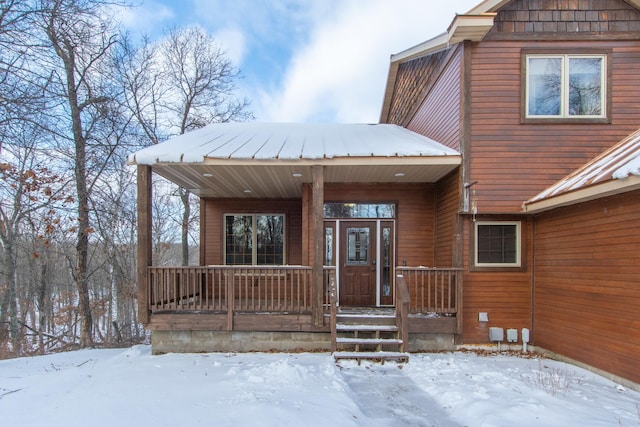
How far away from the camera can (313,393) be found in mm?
4031

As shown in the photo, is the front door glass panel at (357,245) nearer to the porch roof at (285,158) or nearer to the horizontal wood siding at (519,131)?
the porch roof at (285,158)

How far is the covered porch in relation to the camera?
5797mm

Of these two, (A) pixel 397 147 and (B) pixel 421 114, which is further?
(B) pixel 421 114

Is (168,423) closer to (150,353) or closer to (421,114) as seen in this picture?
(150,353)

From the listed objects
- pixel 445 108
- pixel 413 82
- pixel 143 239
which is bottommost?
pixel 143 239

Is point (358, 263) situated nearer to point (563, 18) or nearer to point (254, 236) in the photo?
point (254, 236)

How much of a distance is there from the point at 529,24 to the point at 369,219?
4.64m

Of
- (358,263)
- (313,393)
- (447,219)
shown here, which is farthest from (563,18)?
(313,393)

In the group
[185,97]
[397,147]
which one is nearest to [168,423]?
[397,147]

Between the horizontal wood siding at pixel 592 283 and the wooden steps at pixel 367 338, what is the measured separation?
8.17 ft

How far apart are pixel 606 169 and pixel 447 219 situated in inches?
101

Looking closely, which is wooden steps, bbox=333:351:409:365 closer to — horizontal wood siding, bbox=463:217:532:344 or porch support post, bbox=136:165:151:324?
horizontal wood siding, bbox=463:217:532:344

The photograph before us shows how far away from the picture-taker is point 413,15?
17.4m

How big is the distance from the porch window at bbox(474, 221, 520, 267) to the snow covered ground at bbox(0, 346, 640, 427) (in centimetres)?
159
